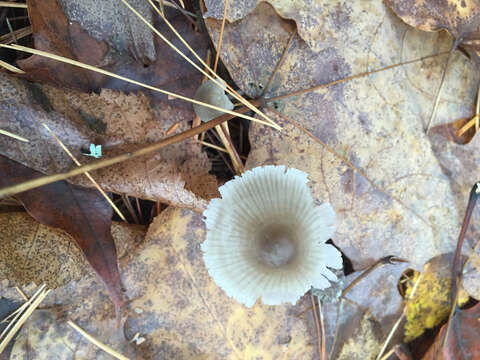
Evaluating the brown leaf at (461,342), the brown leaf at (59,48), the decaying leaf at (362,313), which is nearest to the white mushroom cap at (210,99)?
the brown leaf at (59,48)

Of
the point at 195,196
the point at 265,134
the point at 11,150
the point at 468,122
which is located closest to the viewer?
the point at 11,150

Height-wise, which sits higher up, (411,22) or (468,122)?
(411,22)

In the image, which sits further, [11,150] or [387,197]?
[387,197]

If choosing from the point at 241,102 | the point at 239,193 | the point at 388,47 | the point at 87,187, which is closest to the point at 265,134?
the point at 241,102

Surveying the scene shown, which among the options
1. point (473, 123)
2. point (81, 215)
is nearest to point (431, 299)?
point (473, 123)

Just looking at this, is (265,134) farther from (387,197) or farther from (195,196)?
(387,197)

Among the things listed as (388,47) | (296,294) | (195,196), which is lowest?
(296,294)

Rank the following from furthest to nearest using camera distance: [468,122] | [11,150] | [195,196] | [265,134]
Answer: [468,122] → [265,134] → [195,196] → [11,150]

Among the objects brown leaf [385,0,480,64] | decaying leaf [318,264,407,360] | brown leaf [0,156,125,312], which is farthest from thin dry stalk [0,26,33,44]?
decaying leaf [318,264,407,360]

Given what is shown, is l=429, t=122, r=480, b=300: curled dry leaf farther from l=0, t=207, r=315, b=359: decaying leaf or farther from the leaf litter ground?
l=0, t=207, r=315, b=359: decaying leaf
